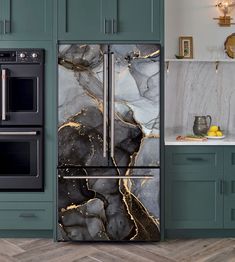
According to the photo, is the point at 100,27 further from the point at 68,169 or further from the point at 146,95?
the point at 68,169

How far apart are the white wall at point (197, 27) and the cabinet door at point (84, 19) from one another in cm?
83

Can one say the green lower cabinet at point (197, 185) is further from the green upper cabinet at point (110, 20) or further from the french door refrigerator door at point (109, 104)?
the green upper cabinet at point (110, 20)

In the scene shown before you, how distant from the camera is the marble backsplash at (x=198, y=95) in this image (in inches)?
169

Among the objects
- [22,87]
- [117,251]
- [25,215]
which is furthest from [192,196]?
[22,87]

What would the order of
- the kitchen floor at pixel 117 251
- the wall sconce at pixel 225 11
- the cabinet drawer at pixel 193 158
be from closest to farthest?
the kitchen floor at pixel 117 251
the cabinet drawer at pixel 193 158
the wall sconce at pixel 225 11

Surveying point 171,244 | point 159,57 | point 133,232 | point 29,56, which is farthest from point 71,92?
point 171,244

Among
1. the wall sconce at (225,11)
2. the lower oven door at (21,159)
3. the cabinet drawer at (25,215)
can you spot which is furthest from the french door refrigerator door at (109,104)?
the wall sconce at (225,11)

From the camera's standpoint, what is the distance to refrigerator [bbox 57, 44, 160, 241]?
3.64 metres

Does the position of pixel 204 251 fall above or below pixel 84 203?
A: below

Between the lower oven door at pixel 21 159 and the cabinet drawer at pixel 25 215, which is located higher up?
the lower oven door at pixel 21 159

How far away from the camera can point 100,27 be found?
3680mm

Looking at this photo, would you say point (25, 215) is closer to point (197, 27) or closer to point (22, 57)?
point (22, 57)

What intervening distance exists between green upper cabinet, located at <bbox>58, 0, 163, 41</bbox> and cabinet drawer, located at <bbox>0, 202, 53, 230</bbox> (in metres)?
1.46

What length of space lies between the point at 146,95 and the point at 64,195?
1.09m
